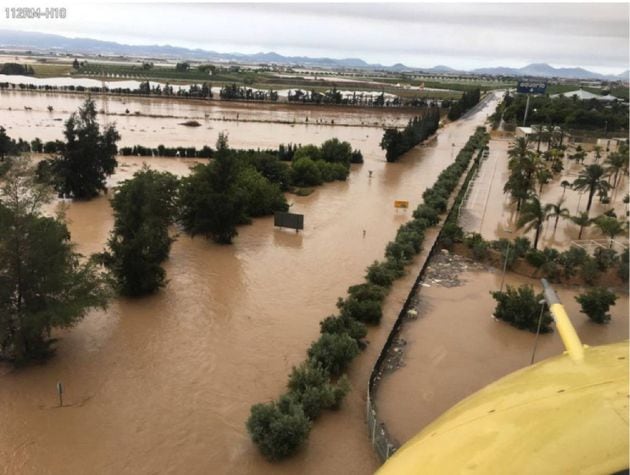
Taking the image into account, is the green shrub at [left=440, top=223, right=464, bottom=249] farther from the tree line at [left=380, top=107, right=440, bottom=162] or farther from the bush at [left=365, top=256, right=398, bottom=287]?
the tree line at [left=380, top=107, right=440, bottom=162]

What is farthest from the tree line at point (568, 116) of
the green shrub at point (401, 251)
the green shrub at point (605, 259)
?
the green shrub at point (401, 251)

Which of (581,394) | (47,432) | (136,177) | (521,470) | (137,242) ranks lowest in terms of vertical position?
(47,432)

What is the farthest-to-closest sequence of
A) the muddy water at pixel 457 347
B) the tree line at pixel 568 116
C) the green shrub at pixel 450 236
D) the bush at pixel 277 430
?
the tree line at pixel 568 116
the green shrub at pixel 450 236
the muddy water at pixel 457 347
the bush at pixel 277 430

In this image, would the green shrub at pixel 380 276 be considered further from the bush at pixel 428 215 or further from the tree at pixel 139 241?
the bush at pixel 428 215

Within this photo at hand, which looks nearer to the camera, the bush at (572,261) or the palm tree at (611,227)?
the bush at (572,261)

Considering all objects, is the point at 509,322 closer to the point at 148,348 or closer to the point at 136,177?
the point at 148,348

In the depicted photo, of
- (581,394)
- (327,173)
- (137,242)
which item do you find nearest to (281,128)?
(327,173)

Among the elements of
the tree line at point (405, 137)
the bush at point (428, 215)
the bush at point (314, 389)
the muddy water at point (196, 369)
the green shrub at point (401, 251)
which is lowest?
the muddy water at point (196, 369)
